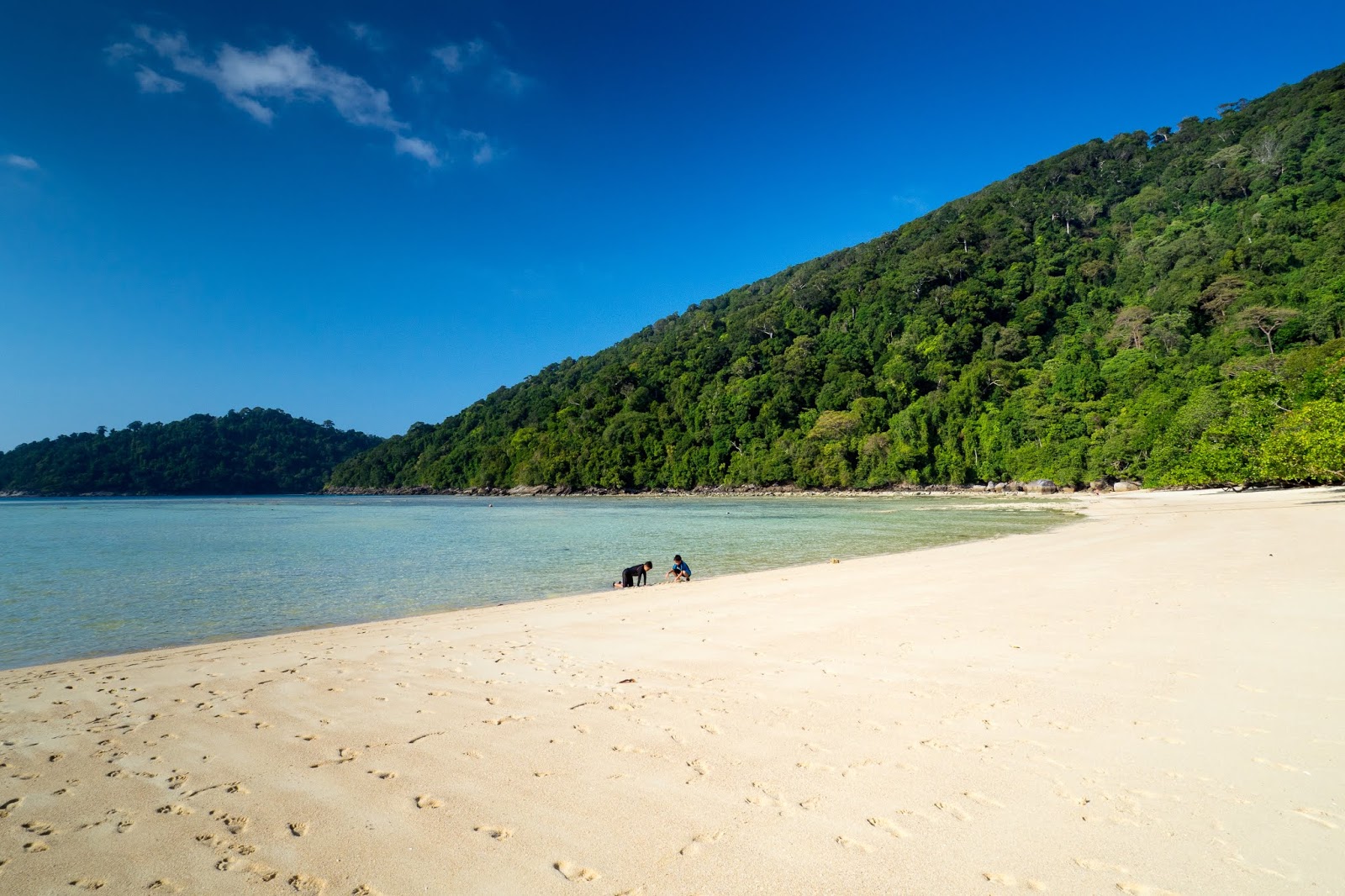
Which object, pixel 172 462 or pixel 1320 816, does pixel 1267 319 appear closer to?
pixel 1320 816

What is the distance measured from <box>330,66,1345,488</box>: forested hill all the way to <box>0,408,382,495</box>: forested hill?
4821cm

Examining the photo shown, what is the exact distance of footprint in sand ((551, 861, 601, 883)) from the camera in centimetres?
294

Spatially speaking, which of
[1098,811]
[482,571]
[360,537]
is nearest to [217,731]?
[1098,811]

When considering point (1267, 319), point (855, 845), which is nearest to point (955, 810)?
point (855, 845)

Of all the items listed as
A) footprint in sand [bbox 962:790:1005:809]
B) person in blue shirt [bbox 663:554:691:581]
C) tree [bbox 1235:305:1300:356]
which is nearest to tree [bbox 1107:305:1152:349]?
tree [bbox 1235:305:1300:356]

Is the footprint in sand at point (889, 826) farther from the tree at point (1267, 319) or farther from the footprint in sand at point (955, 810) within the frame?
the tree at point (1267, 319)

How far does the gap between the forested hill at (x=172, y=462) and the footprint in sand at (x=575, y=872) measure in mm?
201200

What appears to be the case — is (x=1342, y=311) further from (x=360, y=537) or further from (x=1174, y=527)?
(x=360, y=537)

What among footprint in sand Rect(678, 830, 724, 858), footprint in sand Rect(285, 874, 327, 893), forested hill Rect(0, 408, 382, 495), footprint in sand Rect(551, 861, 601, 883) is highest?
forested hill Rect(0, 408, 382, 495)

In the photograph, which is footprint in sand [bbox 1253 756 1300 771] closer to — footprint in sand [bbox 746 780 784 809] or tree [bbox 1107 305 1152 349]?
footprint in sand [bbox 746 780 784 809]

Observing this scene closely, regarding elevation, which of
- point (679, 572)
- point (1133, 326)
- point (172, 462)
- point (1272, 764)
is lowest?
point (679, 572)

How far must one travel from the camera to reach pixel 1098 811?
3.40 m

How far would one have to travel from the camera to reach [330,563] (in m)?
21.0

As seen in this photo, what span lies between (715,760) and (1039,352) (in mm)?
96260
